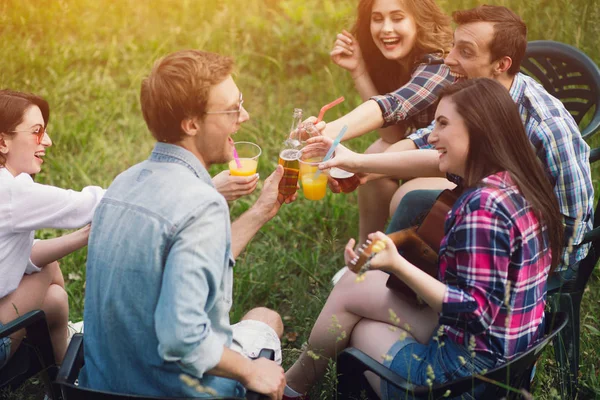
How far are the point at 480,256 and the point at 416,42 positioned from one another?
184cm

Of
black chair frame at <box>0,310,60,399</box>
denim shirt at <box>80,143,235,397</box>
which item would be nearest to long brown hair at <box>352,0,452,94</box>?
denim shirt at <box>80,143,235,397</box>

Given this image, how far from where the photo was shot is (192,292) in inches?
70.1

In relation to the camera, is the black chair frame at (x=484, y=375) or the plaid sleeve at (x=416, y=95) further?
the plaid sleeve at (x=416, y=95)

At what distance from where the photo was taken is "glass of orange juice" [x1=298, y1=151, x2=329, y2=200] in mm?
3072

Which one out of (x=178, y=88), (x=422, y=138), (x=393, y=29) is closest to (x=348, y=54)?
(x=393, y=29)

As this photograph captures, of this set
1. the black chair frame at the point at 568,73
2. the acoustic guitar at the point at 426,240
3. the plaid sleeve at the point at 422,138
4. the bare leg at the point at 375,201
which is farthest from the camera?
the bare leg at the point at 375,201

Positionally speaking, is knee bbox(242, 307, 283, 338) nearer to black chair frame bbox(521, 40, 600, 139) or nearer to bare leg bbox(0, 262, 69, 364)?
bare leg bbox(0, 262, 69, 364)

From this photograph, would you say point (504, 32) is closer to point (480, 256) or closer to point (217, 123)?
point (480, 256)

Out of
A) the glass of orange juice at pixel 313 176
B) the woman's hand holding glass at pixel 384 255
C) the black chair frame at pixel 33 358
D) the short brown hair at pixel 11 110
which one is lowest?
the black chair frame at pixel 33 358

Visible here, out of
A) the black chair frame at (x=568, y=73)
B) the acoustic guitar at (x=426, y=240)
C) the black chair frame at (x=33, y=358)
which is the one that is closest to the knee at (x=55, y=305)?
the black chair frame at (x=33, y=358)

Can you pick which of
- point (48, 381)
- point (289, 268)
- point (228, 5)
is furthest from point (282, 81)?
point (48, 381)

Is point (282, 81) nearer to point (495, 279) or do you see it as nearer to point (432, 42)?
point (432, 42)

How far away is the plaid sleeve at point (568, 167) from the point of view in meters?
2.56

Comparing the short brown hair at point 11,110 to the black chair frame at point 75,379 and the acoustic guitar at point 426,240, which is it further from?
the acoustic guitar at point 426,240
